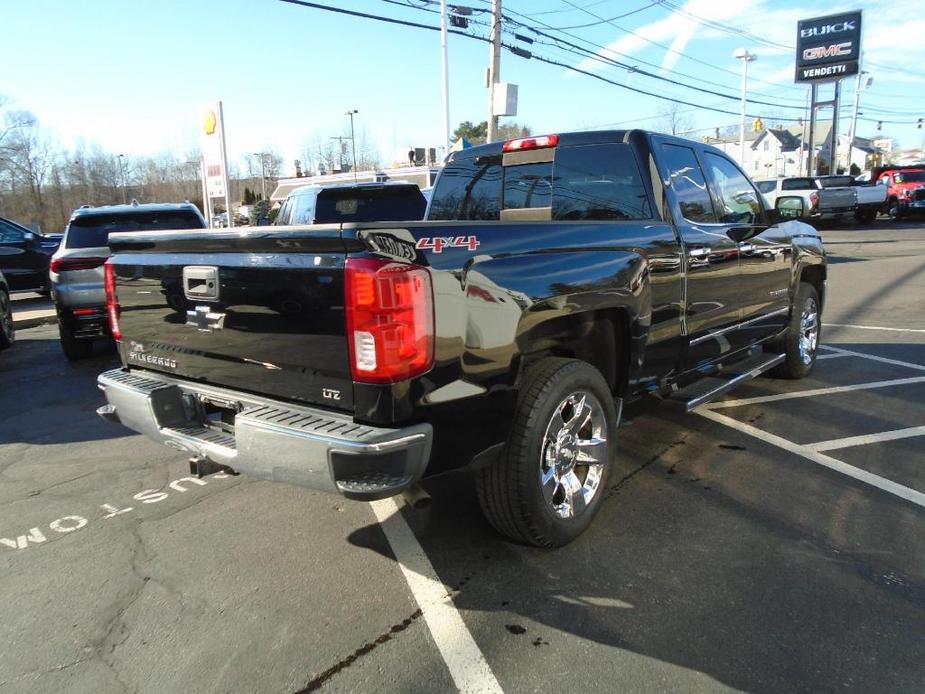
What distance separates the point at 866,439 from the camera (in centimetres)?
465

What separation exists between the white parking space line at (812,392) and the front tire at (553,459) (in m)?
2.48

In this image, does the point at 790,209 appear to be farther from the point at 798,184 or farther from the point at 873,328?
the point at 798,184

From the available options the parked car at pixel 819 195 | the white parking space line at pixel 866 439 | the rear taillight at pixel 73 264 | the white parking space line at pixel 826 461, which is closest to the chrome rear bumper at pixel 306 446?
the white parking space line at pixel 826 461

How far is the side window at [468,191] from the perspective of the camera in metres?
4.65

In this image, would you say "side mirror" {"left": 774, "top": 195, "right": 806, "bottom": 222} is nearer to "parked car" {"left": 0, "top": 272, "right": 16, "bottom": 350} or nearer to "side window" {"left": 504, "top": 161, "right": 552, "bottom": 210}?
"side window" {"left": 504, "top": 161, "right": 552, "bottom": 210}

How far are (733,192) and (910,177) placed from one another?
29.7 meters

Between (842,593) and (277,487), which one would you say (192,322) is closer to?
(277,487)

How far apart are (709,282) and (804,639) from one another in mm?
2439

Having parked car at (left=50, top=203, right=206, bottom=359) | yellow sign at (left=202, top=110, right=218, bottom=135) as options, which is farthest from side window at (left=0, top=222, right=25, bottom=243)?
parked car at (left=50, top=203, right=206, bottom=359)

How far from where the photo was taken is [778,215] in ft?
17.7

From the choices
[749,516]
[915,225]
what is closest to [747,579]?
[749,516]

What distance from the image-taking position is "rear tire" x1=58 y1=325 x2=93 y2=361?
7.69 metres

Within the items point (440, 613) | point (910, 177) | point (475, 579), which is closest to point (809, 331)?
point (475, 579)

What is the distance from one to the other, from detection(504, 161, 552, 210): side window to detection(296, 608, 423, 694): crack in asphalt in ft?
8.93
